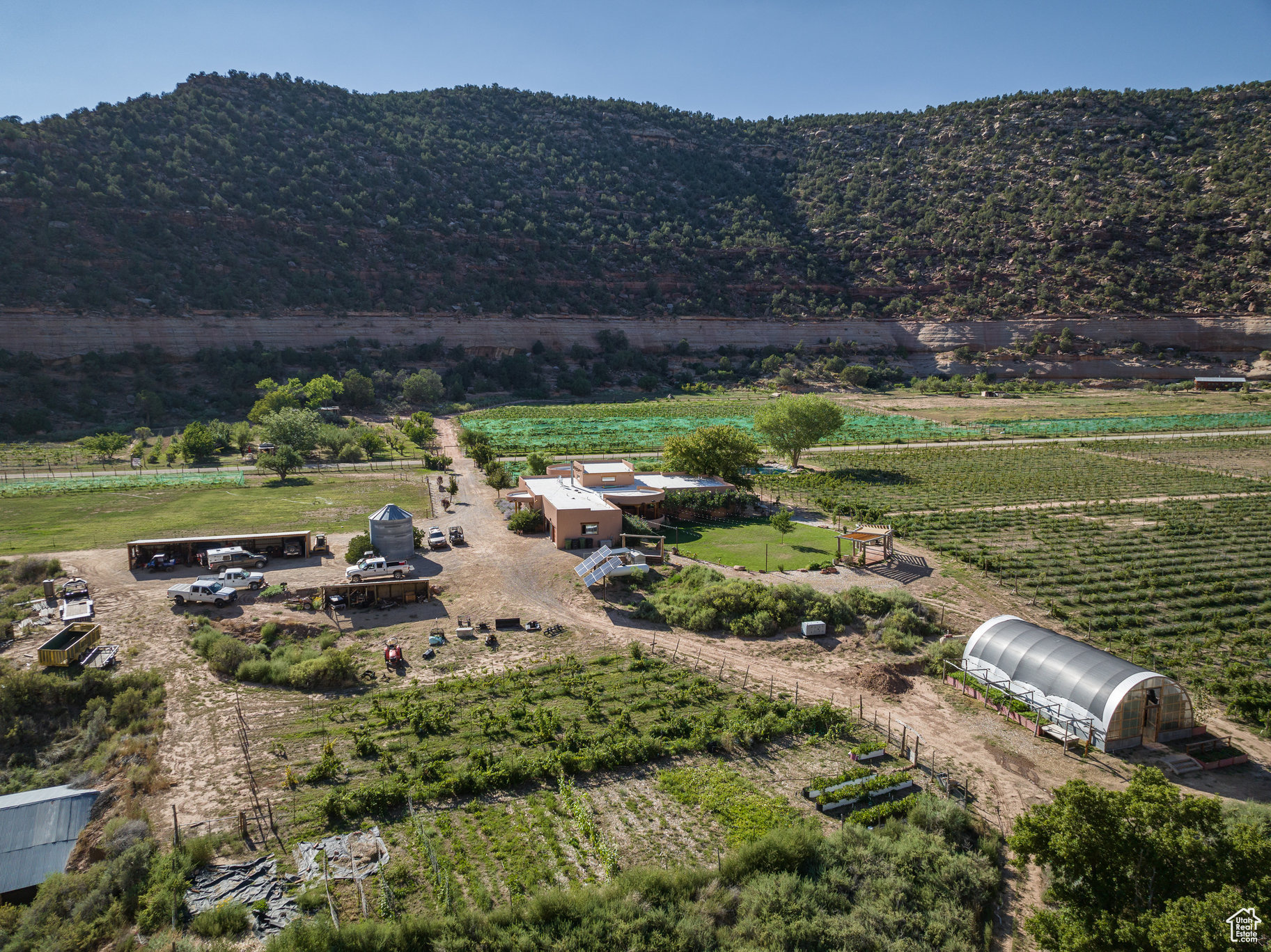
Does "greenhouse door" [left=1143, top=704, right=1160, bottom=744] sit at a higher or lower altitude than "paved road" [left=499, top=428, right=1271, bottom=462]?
lower

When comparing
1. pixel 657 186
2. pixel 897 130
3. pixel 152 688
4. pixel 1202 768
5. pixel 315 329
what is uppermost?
pixel 897 130

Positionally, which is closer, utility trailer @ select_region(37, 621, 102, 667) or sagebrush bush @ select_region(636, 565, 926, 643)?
utility trailer @ select_region(37, 621, 102, 667)

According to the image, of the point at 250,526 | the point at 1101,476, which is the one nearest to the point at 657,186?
the point at 1101,476

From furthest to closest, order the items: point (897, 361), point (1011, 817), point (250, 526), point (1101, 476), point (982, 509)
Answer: point (897, 361)
point (1101, 476)
point (982, 509)
point (250, 526)
point (1011, 817)

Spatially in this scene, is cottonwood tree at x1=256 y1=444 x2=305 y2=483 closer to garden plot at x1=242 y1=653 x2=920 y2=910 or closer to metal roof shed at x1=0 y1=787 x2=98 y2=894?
garden plot at x1=242 y1=653 x2=920 y2=910

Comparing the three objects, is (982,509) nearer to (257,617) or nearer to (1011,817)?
(1011,817)

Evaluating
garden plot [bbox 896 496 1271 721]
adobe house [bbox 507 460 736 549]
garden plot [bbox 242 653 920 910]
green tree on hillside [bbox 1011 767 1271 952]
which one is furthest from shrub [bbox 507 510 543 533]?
green tree on hillside [bbox 1011 767 1271 952]

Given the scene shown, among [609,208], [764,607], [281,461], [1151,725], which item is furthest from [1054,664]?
[609,208]

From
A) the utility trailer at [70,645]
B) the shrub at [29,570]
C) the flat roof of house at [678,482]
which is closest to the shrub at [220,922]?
the utility trailer at [70,645]
